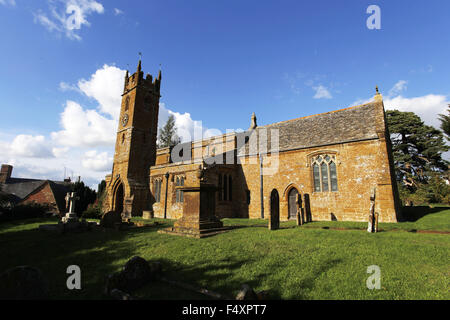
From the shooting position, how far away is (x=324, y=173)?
16.4m

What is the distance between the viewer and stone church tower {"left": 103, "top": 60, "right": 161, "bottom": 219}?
23.2 meters

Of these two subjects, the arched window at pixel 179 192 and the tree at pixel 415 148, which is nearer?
the arched window at pixel 179 192

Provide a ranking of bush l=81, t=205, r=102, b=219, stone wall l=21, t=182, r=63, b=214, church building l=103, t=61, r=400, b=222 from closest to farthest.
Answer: church building l=103, t=61, r=400, b=222, bush l=81, t=205, r=102, b=219, stone wall l=21, t=182, r=63, b=214

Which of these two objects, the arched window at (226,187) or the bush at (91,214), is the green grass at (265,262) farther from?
the bush at (91,214)

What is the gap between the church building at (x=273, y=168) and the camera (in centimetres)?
1468

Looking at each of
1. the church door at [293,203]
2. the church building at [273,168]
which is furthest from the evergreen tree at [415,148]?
the church door at [293,203]

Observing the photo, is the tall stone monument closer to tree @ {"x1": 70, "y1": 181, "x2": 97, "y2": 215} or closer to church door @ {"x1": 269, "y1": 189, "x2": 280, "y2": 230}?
church door @ {"x1": 269, "y1": 189, "x2": 280, "y2": 230}

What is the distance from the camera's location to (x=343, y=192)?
50.4 feet

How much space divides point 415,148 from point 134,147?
40.0 meters

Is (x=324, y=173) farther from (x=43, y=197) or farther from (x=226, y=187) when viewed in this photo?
(x=43, y=197)

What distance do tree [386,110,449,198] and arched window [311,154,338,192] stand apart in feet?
74.5

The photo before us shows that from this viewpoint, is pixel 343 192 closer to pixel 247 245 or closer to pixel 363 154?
pixel 363 154

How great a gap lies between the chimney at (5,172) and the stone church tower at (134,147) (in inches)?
991

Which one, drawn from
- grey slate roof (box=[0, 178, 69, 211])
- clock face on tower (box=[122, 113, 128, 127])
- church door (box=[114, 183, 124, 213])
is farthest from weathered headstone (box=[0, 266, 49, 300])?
grey slate roof (box=[0, 178, 69, 211])
